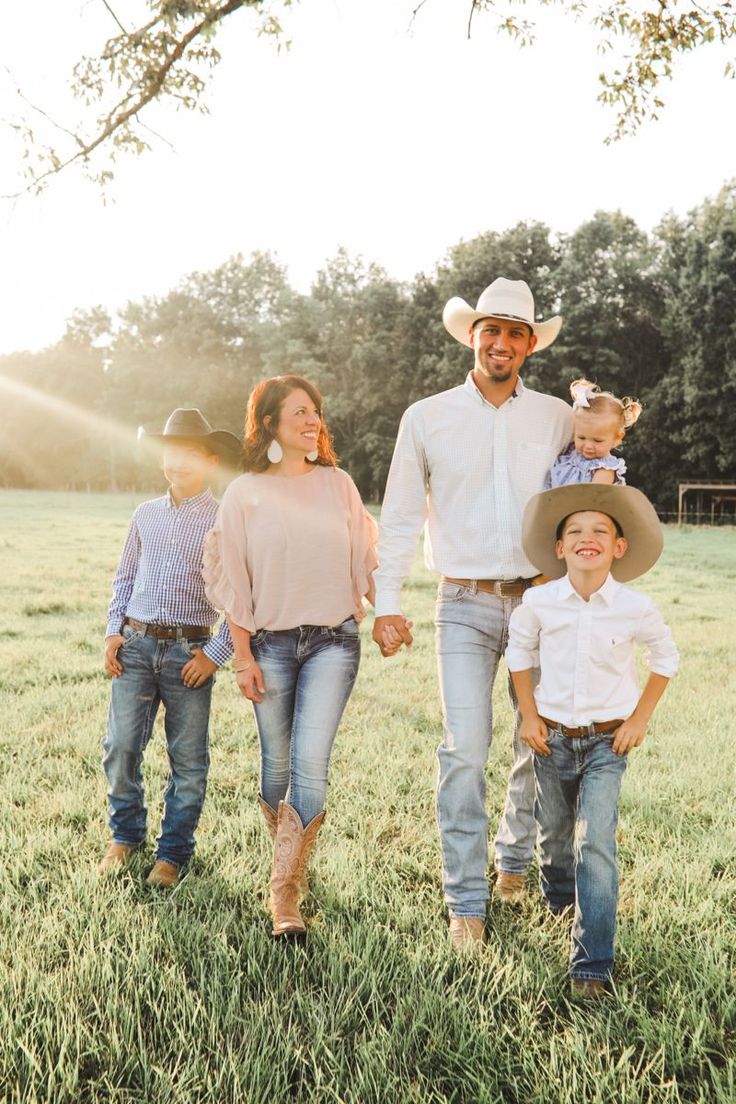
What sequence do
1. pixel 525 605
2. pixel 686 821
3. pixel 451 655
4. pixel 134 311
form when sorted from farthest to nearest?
1. pixel 134 311
2. pixel 686 821
3. pixel 451 655
4. pixel 525 605

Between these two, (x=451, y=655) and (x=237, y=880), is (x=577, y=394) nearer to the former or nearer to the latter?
(x=451, y=655)

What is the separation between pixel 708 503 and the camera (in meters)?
42.8

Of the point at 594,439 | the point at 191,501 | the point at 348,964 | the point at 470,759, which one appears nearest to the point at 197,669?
the point at 191,501

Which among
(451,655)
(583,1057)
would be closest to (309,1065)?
(583,1057)

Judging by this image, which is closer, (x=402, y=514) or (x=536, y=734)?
(x=536, y=734)

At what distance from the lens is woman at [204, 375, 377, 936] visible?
11.4ft

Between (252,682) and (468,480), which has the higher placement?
(468,480)

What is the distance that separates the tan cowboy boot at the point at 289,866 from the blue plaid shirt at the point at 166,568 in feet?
2.64

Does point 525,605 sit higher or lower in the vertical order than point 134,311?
lower

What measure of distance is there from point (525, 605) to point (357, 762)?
2640mm

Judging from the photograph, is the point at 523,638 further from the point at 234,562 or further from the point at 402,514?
the point at 234,562

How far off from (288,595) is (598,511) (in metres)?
1.34

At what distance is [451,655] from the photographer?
3572mm

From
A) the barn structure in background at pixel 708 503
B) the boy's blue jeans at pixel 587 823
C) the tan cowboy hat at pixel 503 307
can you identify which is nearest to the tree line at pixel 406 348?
the barn structure in background at pixel 708 503
